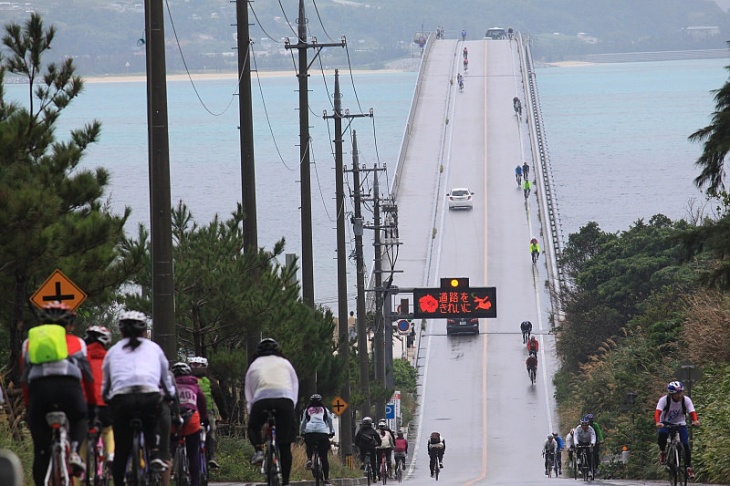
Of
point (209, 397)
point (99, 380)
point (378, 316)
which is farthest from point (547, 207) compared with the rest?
point (99, 380)

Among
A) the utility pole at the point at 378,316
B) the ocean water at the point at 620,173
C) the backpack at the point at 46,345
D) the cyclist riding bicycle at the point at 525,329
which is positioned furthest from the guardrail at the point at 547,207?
the backpack at the point at 46,345

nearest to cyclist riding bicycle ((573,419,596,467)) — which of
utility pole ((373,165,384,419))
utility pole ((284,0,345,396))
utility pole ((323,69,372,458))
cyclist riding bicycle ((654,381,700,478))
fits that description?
utility pole ((284,0,345,396))

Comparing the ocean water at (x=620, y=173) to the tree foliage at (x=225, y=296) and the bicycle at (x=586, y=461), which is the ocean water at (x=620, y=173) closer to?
the bicycle at (x=586, y=461)

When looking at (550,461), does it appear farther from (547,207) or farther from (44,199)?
(547,207)

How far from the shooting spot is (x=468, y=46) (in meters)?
148

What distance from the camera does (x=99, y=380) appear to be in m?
11.6

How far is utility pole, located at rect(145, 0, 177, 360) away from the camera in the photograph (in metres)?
15.6

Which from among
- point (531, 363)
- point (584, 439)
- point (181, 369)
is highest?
point (181, 369)

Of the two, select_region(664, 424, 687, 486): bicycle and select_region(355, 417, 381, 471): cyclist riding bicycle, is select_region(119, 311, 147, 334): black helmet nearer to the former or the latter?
select_region(664, 424, 687, 486): bicycle

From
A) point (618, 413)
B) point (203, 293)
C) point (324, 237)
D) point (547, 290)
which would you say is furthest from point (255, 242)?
point (324, 237)

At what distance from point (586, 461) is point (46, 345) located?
1900 centimetres

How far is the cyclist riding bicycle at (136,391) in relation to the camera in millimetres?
10789

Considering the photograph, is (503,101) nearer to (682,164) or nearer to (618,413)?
(682,164)

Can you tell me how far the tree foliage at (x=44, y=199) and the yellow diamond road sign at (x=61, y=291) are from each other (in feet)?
2.10
